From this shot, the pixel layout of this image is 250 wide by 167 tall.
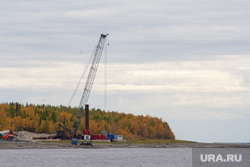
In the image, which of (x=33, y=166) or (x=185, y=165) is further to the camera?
(x=185, y=165)

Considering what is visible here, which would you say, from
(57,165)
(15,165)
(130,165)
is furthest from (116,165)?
(15,165)

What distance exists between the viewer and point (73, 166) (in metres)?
125

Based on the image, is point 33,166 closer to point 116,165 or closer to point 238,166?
point 116,165

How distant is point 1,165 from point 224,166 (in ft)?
200

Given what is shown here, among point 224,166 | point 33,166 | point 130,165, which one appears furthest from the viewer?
→ point 224,166

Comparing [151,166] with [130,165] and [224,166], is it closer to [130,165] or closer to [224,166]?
[130,165]

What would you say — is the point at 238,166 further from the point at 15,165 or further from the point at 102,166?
the point at 15,165

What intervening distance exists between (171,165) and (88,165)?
76.8ft

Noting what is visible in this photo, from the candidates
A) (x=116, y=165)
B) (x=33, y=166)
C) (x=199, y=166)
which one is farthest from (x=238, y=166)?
(x=33, y=166)

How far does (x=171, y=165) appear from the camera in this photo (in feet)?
446

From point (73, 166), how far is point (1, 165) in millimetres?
17749

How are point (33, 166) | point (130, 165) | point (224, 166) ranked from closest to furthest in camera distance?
point (33, 166) → point (130, 165) → point (224, 166)

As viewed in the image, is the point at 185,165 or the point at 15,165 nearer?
the point at 15,165

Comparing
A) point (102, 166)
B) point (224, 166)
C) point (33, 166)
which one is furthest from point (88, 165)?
point (224, 166)
